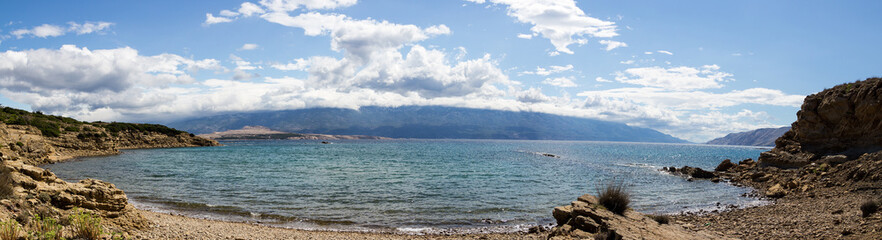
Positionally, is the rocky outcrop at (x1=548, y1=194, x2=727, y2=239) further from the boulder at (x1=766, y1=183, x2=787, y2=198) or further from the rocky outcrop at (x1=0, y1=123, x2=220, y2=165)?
the rocky outcrop at (x1=0, y1=123, x2=220, y2=165)

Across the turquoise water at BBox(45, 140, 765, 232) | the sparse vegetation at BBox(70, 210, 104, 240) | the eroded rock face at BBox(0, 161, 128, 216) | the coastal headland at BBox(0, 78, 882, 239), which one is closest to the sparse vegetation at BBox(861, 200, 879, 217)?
the coastal headland at BBox(0, 78, 882, 239)

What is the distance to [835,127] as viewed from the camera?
3350 centimetres

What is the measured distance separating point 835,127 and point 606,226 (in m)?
36.7

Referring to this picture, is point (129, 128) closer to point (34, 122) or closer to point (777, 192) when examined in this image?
point (34, 122)

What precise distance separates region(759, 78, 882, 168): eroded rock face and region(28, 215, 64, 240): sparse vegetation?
41.8 meters

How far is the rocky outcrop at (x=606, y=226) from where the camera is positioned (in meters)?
9.98

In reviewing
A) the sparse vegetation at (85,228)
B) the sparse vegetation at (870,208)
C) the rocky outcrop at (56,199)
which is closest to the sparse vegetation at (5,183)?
the rocky outcrop at (56,199)

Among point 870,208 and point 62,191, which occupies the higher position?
point 62,191

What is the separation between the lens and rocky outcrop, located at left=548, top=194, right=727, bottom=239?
32.8 feet

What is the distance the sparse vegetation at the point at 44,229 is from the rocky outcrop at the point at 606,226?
10.3m

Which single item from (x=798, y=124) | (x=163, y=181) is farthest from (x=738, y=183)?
(x=163, y=181)

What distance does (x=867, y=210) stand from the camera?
12758 mm

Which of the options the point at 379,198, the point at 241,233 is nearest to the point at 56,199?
the point at 241,233

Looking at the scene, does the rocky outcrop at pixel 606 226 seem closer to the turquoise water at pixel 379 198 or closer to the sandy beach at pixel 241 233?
the sandy beach at pixel 241 233
